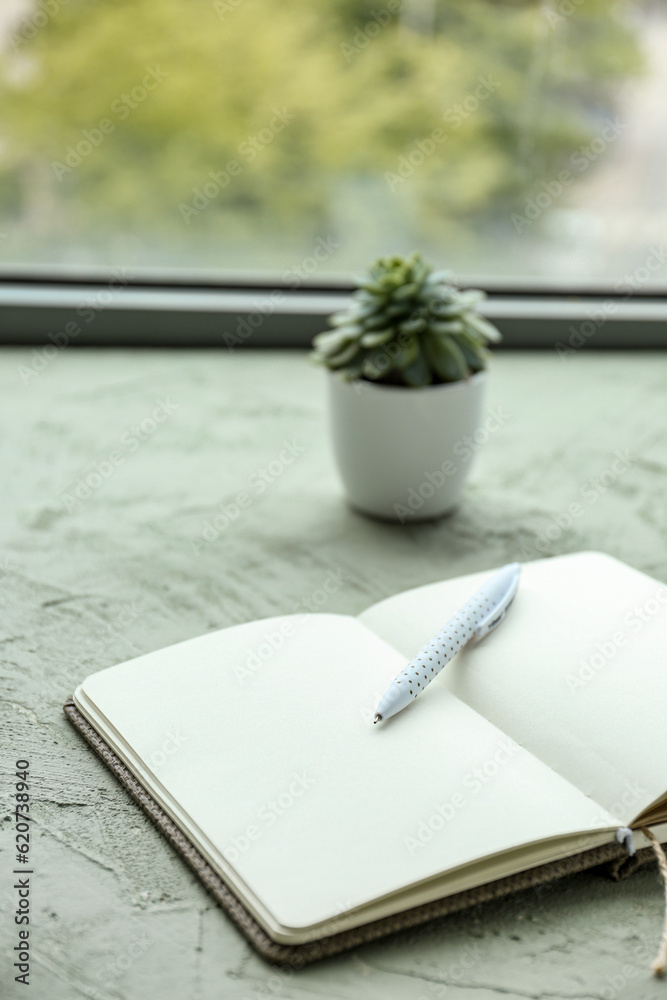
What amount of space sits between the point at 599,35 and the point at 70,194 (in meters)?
1.84

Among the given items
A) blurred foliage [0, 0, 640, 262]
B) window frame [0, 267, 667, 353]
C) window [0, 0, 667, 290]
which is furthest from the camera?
blurred foliage [0, 0, 640, 262]

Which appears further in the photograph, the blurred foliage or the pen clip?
the blurred foliage

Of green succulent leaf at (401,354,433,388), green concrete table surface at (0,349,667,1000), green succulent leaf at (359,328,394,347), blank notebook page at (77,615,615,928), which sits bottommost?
green concrete table surface at (0,349,667,1000)

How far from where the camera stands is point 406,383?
924 mm

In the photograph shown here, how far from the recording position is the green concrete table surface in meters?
0.47

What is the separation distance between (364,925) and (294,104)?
3543 mm

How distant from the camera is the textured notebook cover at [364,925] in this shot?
0.46 meters

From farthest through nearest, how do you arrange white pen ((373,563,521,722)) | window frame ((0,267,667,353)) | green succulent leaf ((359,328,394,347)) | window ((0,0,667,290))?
window ((0,0,667,290)), window frame ((0,267,667,353)), green succulent leaf ((359,328,394,347)), white pen ((373,563,521,722))

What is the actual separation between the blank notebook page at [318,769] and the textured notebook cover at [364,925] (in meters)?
0.01

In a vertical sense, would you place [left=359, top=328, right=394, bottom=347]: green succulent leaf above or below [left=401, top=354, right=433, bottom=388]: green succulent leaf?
above

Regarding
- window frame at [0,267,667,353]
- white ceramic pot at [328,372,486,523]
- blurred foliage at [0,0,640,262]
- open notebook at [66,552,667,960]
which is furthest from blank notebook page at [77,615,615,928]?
blurred foliage at [0,0,640,262]

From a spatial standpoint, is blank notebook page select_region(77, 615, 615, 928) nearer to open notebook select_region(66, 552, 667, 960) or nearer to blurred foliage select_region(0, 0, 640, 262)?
open notebook select_region(66, 552, 667, 960)

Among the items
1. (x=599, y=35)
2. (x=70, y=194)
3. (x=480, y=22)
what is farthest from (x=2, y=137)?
(x=599, y=35)

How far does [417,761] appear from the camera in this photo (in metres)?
0.54
